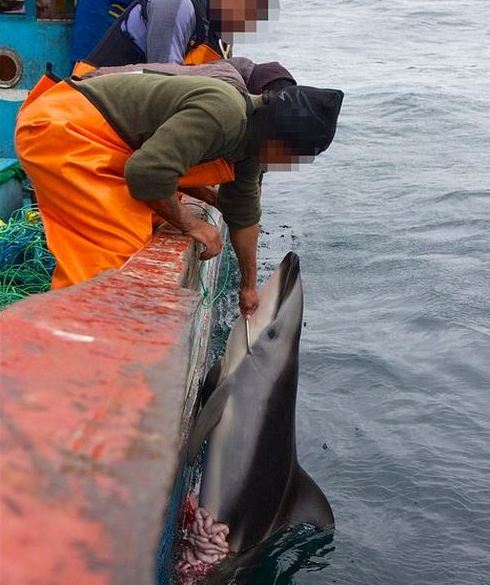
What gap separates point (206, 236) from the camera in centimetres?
408

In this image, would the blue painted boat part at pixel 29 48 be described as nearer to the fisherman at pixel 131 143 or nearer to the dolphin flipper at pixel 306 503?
the fisherman at pixel 131 143

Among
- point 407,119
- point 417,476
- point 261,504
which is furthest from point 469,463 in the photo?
point 407,119

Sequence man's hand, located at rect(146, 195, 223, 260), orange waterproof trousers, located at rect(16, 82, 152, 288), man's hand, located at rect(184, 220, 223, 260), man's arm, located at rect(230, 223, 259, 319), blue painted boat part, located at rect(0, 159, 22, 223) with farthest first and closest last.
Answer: blue painted boat part, located at rect(0, 159, 22, 223) < man's arm, located at rect(230, 223, 259, 319) < man's hand, located at rect(184, 220, 223, 260) < man's hand, located at rect(146, 195, 223, 260) < orange waterproof trousers, located at rect(16, 82, 152, 288)

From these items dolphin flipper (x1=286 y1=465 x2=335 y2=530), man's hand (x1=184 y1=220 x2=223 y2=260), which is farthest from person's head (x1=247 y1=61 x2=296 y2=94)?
dolphin flipper (x1=286 y1=465 x2=335 y2=530)

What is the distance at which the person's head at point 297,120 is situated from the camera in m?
3.79

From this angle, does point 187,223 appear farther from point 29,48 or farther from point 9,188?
point 29,48

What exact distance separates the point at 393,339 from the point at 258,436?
3.32m

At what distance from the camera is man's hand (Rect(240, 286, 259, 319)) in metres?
4.80

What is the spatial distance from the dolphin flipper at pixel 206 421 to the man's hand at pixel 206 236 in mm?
731

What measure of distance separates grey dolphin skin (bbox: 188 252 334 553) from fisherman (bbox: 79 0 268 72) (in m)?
1.42

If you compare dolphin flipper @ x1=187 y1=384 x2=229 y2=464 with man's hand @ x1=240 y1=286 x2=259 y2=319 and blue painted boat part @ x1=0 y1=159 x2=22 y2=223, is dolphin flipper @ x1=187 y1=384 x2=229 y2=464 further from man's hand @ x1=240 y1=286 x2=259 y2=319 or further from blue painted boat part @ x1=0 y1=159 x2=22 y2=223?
blue painted boat part @ x1=0 y1=159 x2=22 y2=223

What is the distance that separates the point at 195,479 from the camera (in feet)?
16.8

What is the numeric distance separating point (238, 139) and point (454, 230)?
7101 mm

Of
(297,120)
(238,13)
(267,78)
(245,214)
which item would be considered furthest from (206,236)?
(238,13)
